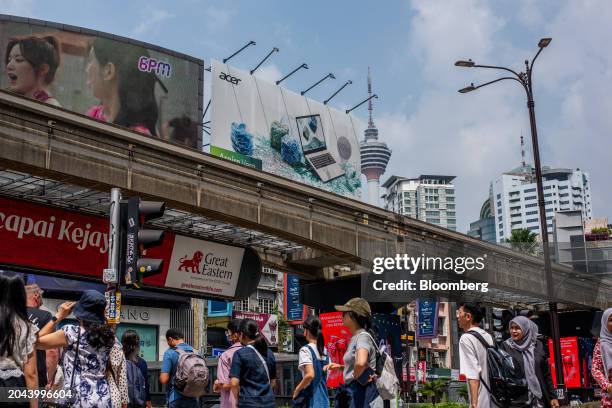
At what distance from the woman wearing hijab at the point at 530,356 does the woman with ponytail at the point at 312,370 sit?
237cm

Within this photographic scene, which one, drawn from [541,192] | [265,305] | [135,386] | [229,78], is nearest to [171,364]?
[135,386]

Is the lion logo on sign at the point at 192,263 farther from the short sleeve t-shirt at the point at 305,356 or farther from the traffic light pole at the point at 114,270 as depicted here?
the short sleeve t-shirt at the point at 305,356

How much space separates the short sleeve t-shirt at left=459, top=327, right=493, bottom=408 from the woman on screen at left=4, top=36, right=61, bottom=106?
137ft

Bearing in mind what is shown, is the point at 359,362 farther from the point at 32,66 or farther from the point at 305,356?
the point at 32,66

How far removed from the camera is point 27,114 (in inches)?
597

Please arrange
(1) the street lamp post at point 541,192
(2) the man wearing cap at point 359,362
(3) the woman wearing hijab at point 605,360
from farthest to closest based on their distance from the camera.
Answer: (1) the street lamp post at point 541,192 < (3) the woman wearing hijab at point 605,360 < (2) the man wearing cap at point 359,362

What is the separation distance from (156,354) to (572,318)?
2974 cm

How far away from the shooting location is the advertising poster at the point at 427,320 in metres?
68.6

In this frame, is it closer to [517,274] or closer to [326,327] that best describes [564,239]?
[517,274]

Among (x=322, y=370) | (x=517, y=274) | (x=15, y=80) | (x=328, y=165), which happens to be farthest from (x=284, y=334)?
(x=322, y=370)

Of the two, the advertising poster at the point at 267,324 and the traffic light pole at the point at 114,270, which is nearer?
the traffic light pole at the point at 114,270

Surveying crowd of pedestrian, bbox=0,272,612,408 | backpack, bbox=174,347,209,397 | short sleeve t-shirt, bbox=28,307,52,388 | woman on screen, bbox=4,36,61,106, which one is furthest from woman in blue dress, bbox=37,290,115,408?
woman on screen, bbox=4,36,61,106

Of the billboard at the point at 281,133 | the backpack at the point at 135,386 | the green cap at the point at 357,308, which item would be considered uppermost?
the billboard at the point at 281,133

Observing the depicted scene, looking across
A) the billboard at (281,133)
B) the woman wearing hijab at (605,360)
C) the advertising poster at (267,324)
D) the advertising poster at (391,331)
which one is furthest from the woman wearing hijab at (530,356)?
the advertising poster at (267,324)
